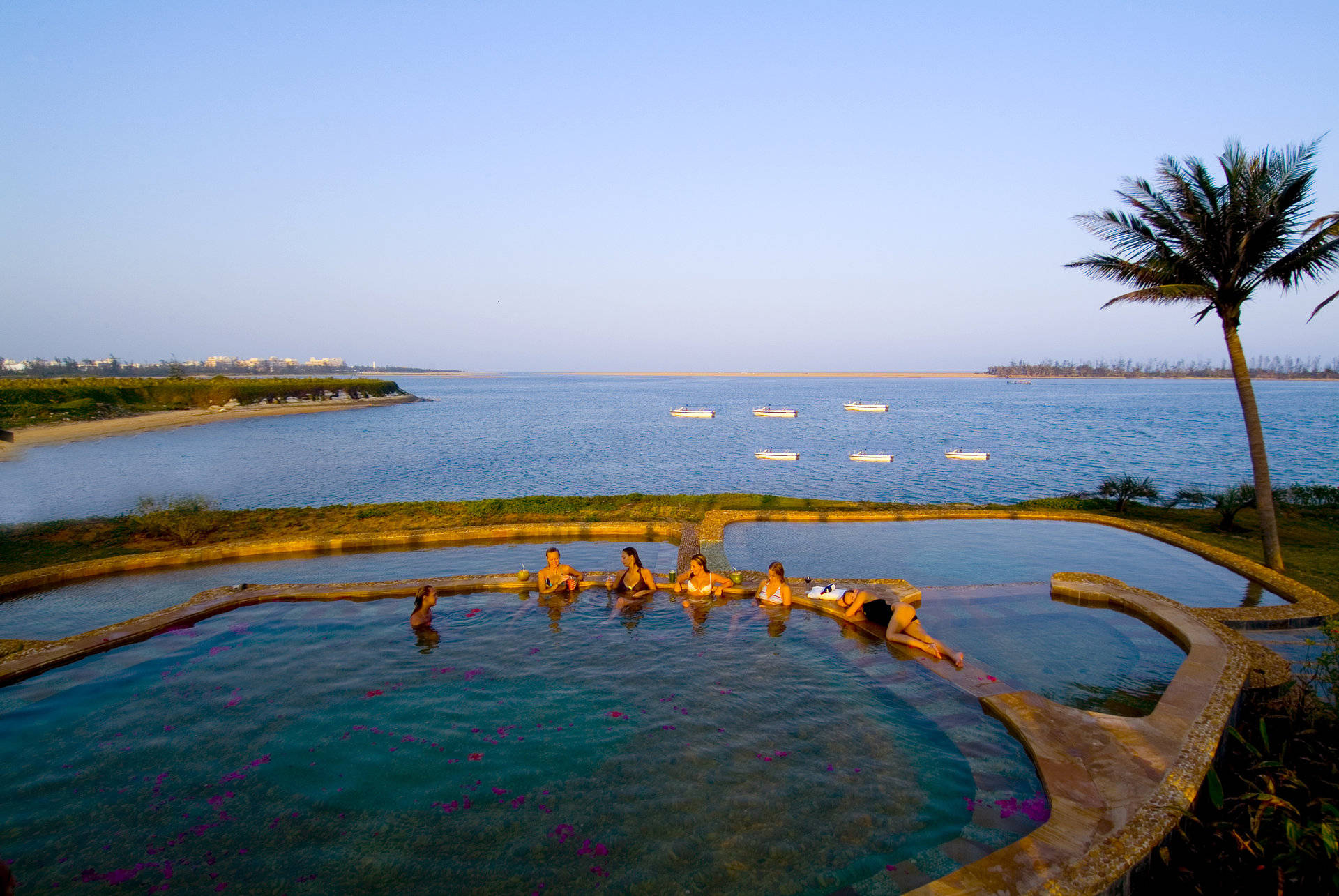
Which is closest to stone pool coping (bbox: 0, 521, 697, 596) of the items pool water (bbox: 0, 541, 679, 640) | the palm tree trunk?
pool water (bbox: 0, 541, 679, 640)

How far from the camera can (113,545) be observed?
17500 mm

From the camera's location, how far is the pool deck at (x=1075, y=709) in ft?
17.6

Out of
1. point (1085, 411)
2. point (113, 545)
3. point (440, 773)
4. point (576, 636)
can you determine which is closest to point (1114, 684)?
point (576, 636)

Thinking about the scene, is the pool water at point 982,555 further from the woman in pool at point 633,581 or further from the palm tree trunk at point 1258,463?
the woman in pool at point 633,581

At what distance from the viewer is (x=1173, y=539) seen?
17.6 metres

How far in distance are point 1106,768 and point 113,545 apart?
2271cm

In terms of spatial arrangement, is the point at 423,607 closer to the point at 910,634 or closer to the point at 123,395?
the point at 910,634

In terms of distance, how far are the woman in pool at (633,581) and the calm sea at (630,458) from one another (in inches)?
852

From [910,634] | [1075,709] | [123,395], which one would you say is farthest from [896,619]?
[123,395]

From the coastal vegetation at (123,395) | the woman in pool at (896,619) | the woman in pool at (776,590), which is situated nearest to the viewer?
the woman in pool at (896,619)

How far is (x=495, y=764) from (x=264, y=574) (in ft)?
36.6

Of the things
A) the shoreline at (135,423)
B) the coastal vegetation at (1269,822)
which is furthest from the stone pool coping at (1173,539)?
the shoreline at (135,423)

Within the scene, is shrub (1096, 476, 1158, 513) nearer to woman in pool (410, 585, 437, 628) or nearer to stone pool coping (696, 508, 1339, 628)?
stone pool coping (696, 508, 1339, 628)

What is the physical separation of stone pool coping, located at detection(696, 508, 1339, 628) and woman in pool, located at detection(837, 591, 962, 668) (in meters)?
4.98
